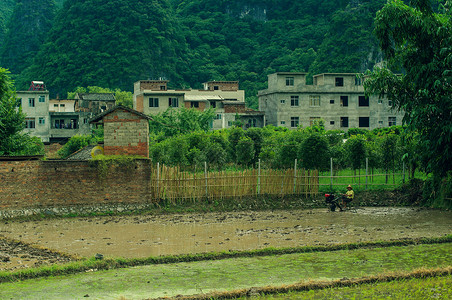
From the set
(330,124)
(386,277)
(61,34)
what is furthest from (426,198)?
(61,34)

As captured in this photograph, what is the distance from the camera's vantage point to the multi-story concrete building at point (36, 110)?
210ft

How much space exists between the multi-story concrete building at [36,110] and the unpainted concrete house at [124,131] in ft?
137

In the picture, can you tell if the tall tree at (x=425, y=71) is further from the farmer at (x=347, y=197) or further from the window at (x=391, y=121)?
the window at (x=391, y=121)

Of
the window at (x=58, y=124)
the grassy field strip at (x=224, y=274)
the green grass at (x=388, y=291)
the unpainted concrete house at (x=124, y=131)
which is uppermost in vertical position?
the window at (x=58, y=124)

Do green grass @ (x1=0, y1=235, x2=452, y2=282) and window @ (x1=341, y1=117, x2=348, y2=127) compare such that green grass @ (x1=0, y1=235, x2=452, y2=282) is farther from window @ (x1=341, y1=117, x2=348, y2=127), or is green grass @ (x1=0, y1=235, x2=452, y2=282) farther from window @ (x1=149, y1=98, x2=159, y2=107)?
window @ (x1=149, y1=98, x2=159, y2=107)

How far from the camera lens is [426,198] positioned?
25172 millimetres

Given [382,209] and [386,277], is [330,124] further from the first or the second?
[386,277]

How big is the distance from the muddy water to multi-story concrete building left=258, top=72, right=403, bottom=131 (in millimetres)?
33089

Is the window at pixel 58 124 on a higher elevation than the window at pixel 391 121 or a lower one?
higher

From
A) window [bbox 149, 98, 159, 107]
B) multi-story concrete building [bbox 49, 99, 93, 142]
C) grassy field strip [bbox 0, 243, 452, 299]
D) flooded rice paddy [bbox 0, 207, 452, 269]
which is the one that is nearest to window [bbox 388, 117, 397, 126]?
window [bbox 149, 98, 159, 107]

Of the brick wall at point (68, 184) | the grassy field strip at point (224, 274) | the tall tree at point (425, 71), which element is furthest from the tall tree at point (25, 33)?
the grassy field strip at point (224, 274)

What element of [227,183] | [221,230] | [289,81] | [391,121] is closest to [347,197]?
[227,183]

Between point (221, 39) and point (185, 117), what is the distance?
50.6 metres

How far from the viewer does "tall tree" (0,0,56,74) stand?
9912 centimetres
